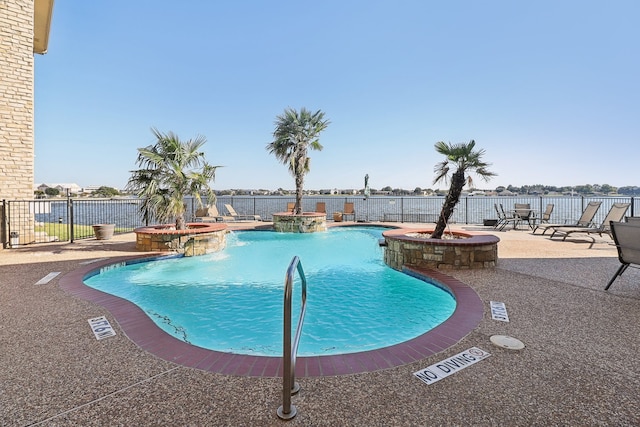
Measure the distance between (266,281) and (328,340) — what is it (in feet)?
8.33

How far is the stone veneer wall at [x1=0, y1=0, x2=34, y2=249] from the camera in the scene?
863 centimetres

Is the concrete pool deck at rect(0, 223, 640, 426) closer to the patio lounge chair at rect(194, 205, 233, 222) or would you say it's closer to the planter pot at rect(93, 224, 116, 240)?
the planter pot at rect(93, 224, 116, 240)

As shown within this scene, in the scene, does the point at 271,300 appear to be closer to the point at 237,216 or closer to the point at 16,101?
the point at 16,101

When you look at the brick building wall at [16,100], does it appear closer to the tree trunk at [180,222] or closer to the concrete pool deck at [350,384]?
the tree trunk at [180,222]

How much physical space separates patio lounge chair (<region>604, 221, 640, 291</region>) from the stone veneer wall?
13655 millimetres

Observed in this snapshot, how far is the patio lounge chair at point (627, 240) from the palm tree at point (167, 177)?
28.3 feet

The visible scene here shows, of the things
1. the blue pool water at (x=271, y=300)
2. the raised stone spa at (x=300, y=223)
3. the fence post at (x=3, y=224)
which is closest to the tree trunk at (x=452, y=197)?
the blue pool water at (x=271, y=300)

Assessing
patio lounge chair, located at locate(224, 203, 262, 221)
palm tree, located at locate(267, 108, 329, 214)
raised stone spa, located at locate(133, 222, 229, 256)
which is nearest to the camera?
raised stone spa, located at locate(133, 222, 229, 256)

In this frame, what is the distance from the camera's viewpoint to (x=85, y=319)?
10.6ft

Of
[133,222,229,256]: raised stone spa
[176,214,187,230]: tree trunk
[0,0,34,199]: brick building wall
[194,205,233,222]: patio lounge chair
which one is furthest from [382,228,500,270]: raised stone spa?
[0,0,34,199]: brick building wall

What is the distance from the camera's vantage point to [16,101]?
8.79m

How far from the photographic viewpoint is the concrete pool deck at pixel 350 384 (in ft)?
5.63

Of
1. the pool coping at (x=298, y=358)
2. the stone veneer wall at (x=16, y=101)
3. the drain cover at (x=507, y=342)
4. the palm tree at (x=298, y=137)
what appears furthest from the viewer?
the palm tree at (x=298, y=137)

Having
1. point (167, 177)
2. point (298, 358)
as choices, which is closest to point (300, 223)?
point (167, 177)
